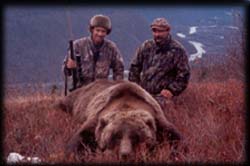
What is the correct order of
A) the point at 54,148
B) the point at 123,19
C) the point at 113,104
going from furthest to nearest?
the point at 123,19 → the point at 113,104 → the point at 54,148

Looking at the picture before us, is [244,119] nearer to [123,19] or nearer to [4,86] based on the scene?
[4,86]

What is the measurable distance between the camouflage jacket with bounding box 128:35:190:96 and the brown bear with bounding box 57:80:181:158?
1247 mm

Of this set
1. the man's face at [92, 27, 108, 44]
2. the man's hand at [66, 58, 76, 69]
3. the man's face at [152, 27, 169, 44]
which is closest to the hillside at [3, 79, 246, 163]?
the man's hand at [66, 58, 76, 69]

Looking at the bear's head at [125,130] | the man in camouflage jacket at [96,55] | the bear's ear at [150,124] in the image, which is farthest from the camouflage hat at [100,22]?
the bear's ear at [150,124]

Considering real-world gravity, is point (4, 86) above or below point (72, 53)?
below

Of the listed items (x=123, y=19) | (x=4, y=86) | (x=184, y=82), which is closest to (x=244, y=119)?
(x=184, y=82)

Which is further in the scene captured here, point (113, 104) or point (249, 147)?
point (113, 104)

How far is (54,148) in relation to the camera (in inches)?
189

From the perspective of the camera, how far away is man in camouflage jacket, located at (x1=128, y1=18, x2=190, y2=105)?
7066mm

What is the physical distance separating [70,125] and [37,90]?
90.4 inches

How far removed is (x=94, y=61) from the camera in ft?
24.8

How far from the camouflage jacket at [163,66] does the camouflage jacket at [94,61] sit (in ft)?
1.05

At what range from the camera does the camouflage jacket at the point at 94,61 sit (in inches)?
296

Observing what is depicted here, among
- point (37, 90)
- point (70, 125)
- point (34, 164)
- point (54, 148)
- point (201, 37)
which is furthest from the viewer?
point (201, 37)
